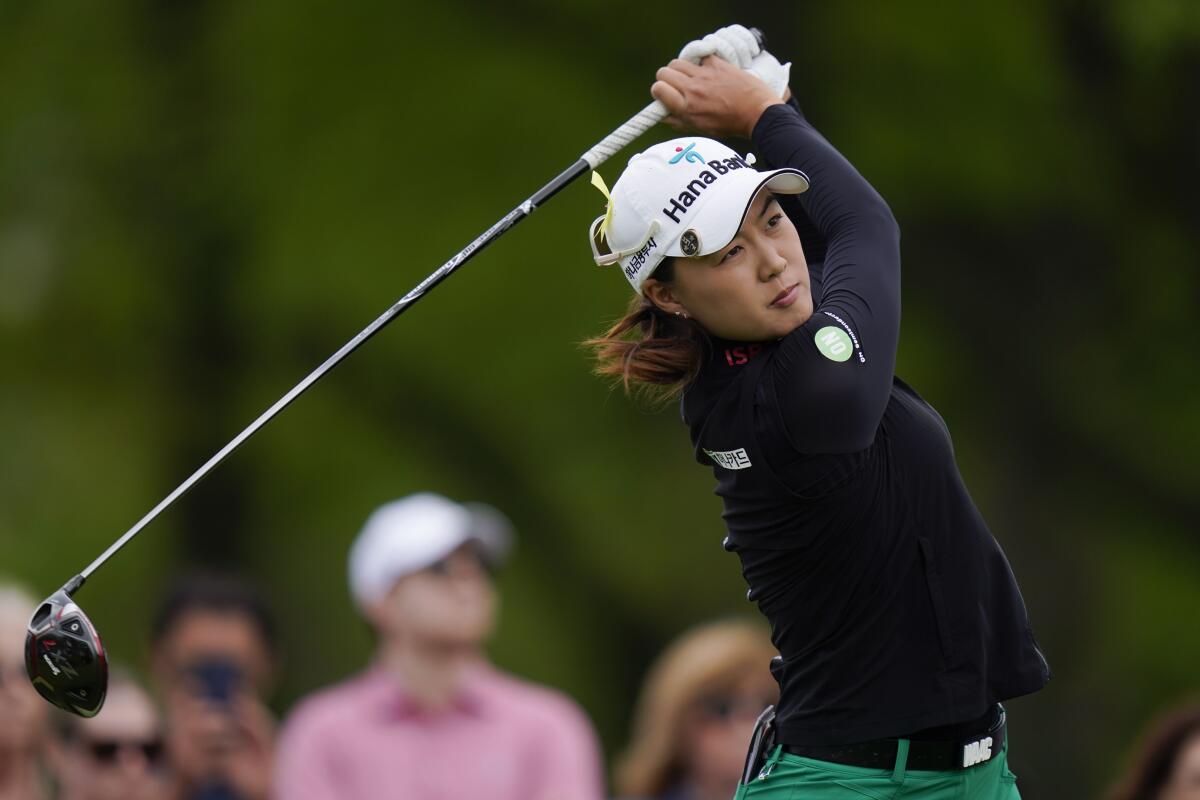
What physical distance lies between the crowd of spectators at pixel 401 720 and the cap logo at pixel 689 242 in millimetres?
2986

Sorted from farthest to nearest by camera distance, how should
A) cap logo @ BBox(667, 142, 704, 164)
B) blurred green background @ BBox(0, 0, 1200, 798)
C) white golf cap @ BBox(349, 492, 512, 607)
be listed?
blurred green background @ BBox(0, 0, 1200, 798) < white golf cap @ BBox(349, 492, 512, 607) < cap logo @ BBox(667, 142, 704, 164)

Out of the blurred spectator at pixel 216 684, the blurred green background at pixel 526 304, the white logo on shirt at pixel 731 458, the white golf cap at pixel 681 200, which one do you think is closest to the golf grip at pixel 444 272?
the white golf cap at pixel 681 200

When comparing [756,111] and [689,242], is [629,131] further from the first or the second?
[689,242]

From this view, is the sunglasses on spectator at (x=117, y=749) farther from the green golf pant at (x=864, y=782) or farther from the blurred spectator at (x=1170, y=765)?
the blurred spectator at (x=1170, y=765)

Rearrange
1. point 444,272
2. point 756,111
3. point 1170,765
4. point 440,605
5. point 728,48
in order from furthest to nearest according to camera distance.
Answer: point 440,605 → point 1170,765 → point 444,272 → point 728,48 → point 756,111

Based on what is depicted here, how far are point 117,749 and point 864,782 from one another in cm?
330

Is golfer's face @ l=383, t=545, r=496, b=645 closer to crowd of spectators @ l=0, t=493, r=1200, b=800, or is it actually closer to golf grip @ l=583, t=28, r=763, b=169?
crowd of spectators @ l=0, t=493, r=1200, b=800

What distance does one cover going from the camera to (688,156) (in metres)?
4.05

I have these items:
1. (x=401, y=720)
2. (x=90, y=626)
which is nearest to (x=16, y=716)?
(x=401, y=720)

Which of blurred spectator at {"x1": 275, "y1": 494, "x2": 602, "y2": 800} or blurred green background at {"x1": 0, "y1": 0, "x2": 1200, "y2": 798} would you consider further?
blurred green background at {"x1": 0, "y1": 0, "x2": 1200, "y2": 798}

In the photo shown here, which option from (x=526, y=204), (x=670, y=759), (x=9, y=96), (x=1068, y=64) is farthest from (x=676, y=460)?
(x=526, y=204)

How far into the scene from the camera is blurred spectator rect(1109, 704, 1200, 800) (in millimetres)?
5918

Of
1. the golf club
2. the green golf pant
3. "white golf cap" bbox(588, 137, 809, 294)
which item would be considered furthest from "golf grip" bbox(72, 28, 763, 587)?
the green golf pant

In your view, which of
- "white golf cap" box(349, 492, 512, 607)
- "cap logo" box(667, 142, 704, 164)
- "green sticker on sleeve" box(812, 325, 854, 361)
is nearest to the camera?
"green sticker on sleeve" box(812, 325, 854, 361)
